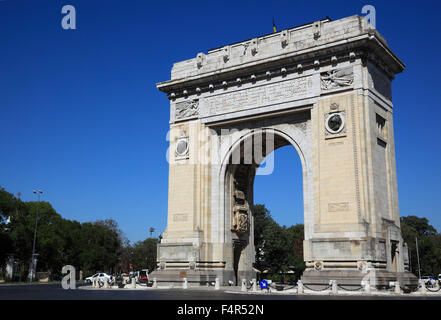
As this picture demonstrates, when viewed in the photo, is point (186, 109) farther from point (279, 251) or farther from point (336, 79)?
point (279, 251)

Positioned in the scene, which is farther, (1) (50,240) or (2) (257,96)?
(1) (50,240)

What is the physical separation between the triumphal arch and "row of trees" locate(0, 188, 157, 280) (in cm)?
2631

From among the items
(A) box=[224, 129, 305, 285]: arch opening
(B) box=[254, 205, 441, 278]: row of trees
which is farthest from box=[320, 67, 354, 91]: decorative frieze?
Answer: (B) box=[254, 205, 441, 278]: row of trees

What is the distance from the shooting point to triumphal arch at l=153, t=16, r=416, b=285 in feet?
86.3

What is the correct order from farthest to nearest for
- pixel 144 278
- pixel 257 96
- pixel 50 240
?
pixel 50 240, pixel 144 278, pixel 257 96

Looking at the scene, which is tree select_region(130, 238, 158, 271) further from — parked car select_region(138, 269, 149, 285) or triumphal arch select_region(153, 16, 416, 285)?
triumphal arch select_region(153, 16, 416, 285)

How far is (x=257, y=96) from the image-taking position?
31.1 meters

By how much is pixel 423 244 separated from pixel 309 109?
47.1 metres

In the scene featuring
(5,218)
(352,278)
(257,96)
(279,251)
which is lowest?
(352,278)

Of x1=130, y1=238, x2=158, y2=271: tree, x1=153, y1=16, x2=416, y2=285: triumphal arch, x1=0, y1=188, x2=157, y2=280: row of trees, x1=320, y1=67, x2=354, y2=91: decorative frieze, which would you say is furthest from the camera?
x1=130, y1=238, x2=158, y2=271: tree

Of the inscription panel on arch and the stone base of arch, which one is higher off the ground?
the inscription panel on arch

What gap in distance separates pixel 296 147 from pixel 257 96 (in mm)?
4269

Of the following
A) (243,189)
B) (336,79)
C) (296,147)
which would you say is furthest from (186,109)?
(336,79)
